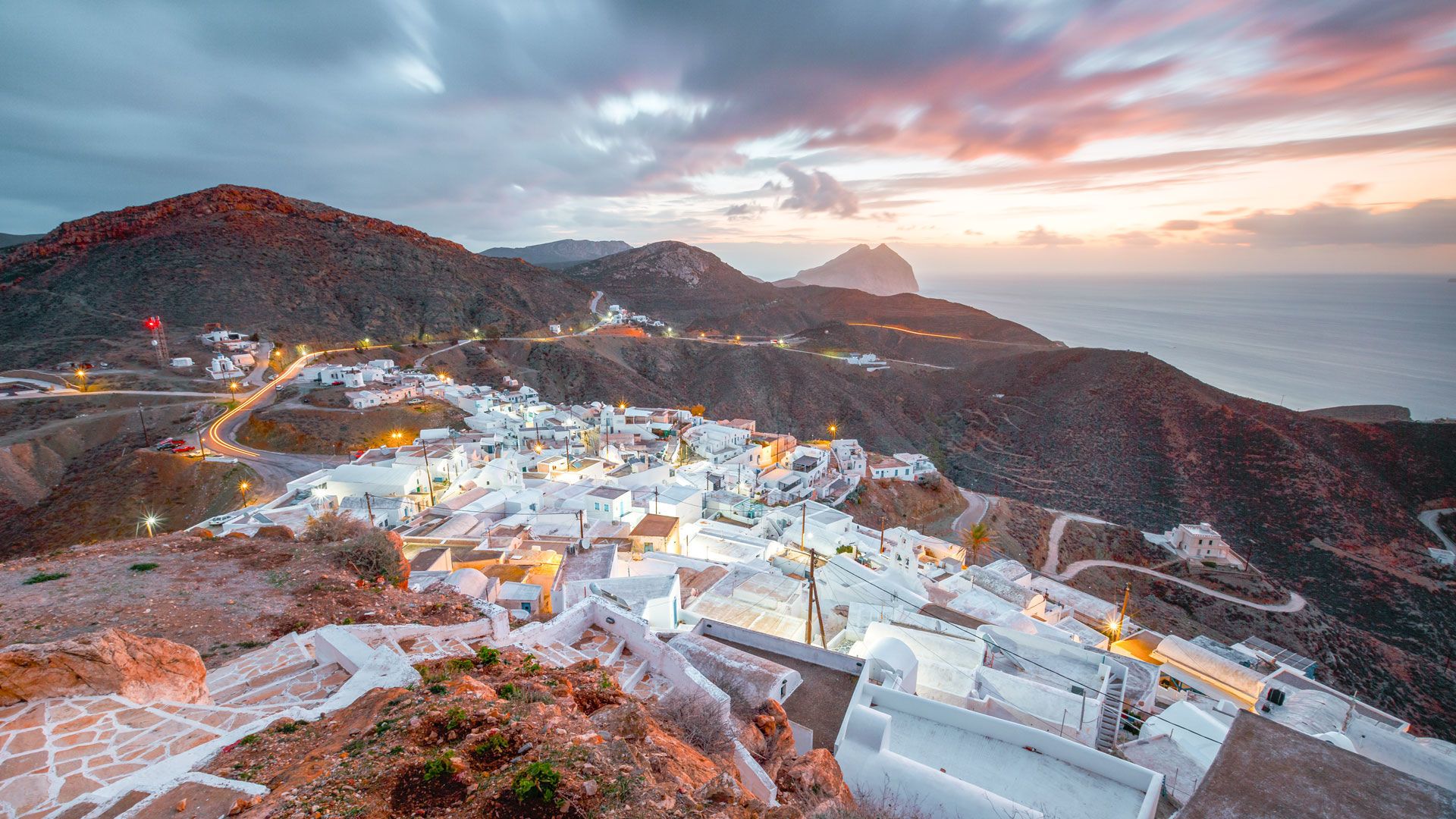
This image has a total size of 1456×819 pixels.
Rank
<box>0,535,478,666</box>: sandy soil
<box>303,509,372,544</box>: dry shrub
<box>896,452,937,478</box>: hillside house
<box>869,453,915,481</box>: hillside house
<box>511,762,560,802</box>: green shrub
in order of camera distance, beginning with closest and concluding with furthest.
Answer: <box>511,762,560,802</box>: green shrub < <box>0,535,478,666</box>: sandy soil < <box>303,509,372,544</box>: dry shrub < <box>869,453,915,481</box>: hillside house < <box>896,452,937,478</box>: hillside house

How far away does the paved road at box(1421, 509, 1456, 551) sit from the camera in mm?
31766

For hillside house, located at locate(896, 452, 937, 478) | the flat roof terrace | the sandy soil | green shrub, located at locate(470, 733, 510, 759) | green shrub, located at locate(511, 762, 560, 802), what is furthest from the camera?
hillside house, located at locate(896, 452, 937, 478)

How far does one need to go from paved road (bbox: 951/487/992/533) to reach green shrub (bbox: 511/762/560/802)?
30.4 metres

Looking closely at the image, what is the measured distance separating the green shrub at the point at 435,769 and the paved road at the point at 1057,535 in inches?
1195

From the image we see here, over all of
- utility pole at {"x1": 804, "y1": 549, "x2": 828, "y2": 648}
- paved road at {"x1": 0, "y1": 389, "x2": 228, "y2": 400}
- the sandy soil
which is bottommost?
utility pole at {"x1": 804, "y1": 549, "x2": 828, "y2": 648}

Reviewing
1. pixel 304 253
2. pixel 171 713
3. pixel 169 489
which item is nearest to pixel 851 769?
pixel 171 713

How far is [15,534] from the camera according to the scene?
22.5 metres

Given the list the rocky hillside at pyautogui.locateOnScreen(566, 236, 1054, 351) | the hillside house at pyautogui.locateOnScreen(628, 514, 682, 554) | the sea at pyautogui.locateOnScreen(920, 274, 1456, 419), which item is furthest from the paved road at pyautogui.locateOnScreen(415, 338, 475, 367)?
the sea at pyautogui.locateOnScreen(920, 274, 1456, 419)

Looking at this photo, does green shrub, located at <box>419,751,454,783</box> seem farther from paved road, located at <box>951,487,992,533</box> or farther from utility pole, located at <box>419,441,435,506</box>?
paved road, located at <box>951,487,992,533</box>

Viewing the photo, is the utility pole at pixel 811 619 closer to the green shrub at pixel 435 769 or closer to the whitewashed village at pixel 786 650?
the whitewashed village at pixel 786 650

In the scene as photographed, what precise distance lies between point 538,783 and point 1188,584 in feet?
111

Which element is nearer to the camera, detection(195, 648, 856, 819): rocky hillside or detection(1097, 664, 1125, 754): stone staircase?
detection(195, 648, 856, 819): rocky hillside

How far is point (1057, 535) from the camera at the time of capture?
31812 mm

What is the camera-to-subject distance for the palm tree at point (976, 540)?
85.5ft
